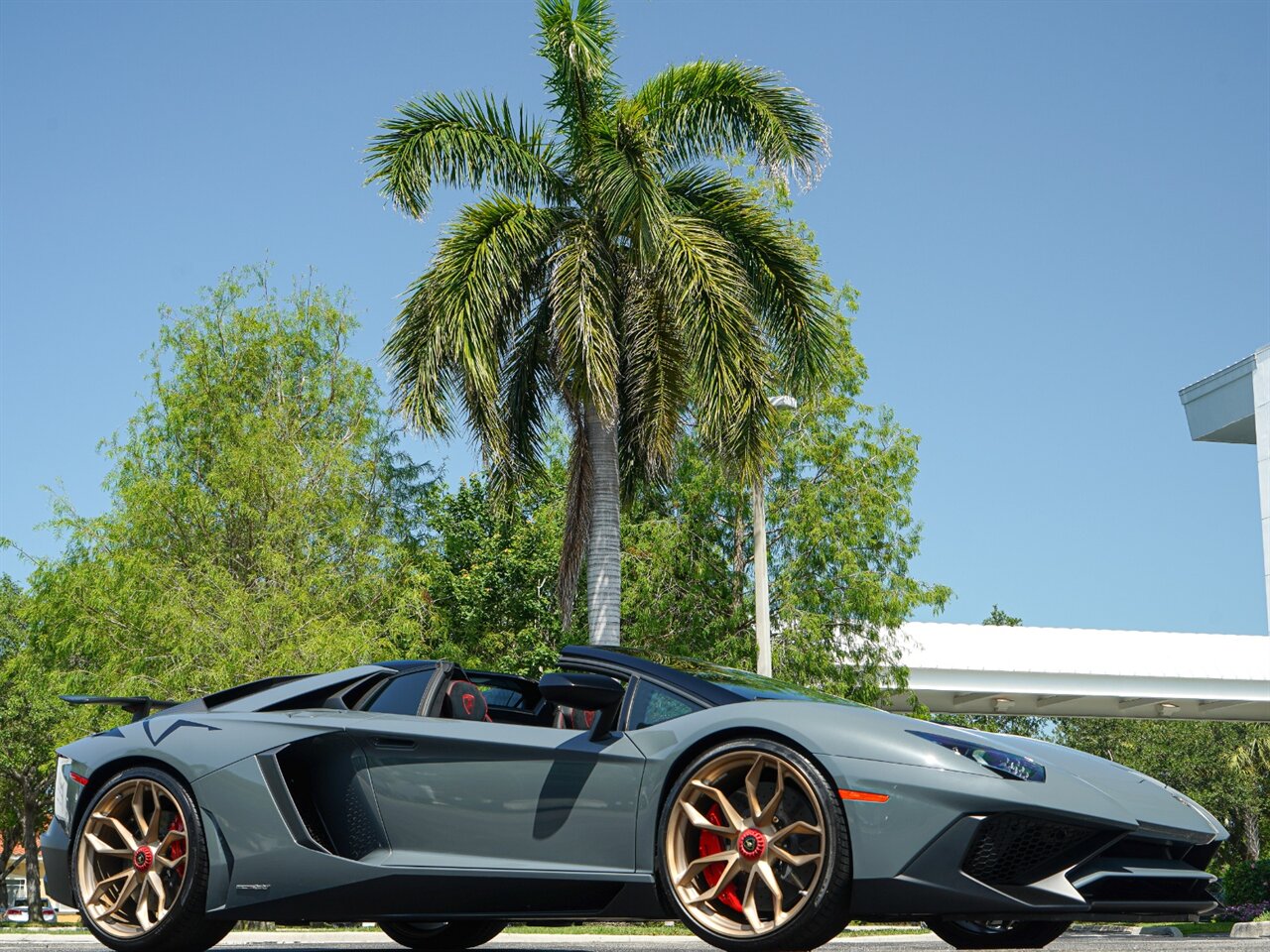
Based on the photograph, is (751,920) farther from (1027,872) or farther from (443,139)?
(443,139)

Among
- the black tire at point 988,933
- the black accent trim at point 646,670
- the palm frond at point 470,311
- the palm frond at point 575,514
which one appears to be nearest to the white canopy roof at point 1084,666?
the palm frond at point 575,514

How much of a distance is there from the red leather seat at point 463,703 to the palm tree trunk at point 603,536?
11.3 meters

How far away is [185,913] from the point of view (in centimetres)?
546

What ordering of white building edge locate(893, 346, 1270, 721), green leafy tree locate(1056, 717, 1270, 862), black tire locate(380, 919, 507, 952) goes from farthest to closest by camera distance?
green leafy tree locate(1056, 717, 1270, 862)
white building edge locate(893, 346, 1270, 721)
black tire locate(380, 919, 507, 952)

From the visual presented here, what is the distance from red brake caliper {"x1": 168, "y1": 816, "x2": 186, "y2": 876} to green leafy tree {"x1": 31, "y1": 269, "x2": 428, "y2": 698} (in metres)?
18.3

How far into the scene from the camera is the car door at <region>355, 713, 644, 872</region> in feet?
16.1

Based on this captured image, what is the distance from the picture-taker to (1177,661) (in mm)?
38625

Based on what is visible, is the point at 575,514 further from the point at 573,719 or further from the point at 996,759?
the point at 996,759

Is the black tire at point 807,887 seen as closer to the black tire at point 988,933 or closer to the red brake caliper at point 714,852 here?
the red brake caliper at point 714,852

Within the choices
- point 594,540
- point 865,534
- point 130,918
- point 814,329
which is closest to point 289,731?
point 130,918

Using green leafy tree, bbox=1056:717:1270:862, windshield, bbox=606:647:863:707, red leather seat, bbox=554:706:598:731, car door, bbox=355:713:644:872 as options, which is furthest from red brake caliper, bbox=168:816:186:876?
green leafy tree, bbox=1056:717:1270:862

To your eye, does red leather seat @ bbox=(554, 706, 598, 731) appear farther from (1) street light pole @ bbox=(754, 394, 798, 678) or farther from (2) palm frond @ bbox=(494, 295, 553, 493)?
(1) street light pole @ bbox=(754, 394, 798, 678)

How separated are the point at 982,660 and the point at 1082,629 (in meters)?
3.41

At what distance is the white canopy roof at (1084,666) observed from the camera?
36938 millimetres
